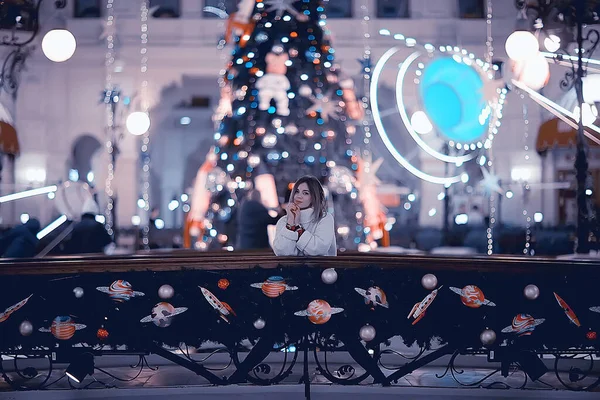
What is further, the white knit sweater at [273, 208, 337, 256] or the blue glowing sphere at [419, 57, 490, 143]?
the blue glowing sphere at [419, 57, 490, 143]

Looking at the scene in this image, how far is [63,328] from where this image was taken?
17.3ft

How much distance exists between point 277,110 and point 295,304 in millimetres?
5050

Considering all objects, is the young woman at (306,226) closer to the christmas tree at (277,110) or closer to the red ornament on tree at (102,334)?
the red ornament on tree at (102,334)

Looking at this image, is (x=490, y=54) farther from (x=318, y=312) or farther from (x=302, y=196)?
(x=318, y=312)

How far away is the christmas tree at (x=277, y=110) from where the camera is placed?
9922 millimetres

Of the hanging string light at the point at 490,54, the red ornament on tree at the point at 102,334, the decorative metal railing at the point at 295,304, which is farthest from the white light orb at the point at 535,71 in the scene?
the hanging string light at the point at 490,54

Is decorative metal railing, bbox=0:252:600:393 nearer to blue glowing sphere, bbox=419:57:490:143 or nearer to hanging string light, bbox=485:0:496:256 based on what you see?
blue glowing sphere, bbox=419:57:490:143

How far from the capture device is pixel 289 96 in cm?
984

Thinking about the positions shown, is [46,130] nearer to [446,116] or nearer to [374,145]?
[374,145]

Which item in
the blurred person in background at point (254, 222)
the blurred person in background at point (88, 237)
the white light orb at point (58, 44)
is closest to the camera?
the white light orb at point (58, 44)

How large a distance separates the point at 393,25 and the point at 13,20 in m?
17.5

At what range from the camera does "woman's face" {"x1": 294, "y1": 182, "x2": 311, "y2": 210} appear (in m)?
5.54

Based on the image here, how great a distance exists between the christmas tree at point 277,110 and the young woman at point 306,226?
4.20 m

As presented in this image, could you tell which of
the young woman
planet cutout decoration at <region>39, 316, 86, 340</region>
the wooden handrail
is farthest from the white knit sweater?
planet cutout decoration at <region>39, 316, 86, 340</region>
